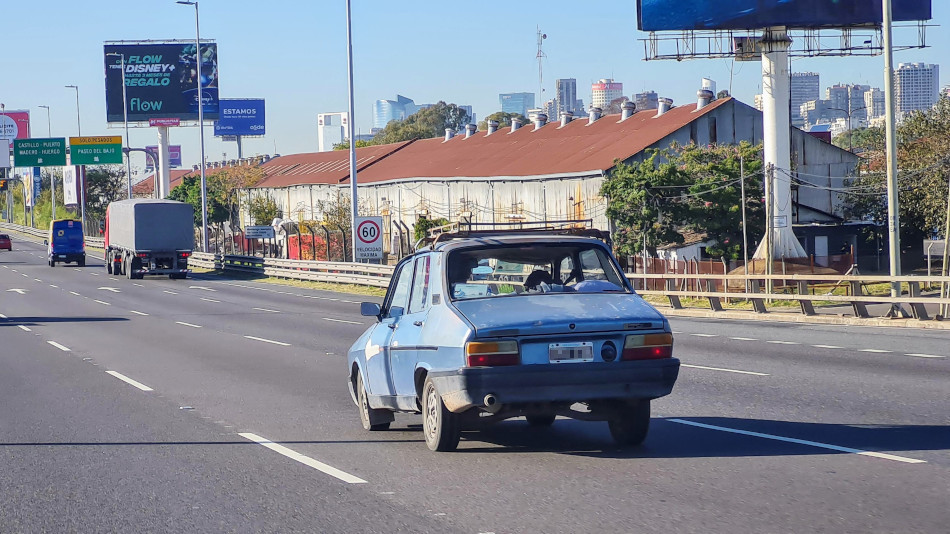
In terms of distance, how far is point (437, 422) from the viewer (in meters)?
8.91

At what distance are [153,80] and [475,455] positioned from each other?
78730mm

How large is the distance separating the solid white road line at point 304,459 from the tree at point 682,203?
37247 millimetres

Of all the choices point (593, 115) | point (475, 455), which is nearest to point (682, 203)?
point (593, 115)

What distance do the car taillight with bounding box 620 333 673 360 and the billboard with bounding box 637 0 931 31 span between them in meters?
37.2

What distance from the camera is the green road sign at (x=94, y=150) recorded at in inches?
3078

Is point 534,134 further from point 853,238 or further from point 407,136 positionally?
point 407,136

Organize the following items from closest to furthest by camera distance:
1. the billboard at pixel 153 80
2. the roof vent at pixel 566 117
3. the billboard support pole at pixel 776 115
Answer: the billboard support pole at pixel 776 115 < the roof vent at pixel 566 117 < the billboard at pixel 153 80

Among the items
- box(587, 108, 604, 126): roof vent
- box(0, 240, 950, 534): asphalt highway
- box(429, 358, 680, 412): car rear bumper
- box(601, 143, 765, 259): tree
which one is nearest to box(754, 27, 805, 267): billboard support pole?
box(601, 143, 765, 259): tree

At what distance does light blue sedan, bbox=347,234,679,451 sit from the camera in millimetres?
8258

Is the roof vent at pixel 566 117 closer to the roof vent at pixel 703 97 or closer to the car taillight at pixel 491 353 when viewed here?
the roof vent at pixel 703 97

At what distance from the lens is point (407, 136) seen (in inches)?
5212

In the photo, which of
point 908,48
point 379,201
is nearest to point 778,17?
point 908,48

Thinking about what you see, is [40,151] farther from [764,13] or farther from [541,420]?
[541,420]

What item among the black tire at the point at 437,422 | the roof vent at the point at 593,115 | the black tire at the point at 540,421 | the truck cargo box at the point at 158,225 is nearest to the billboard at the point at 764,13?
the truck cargo box at the point at 158,225
